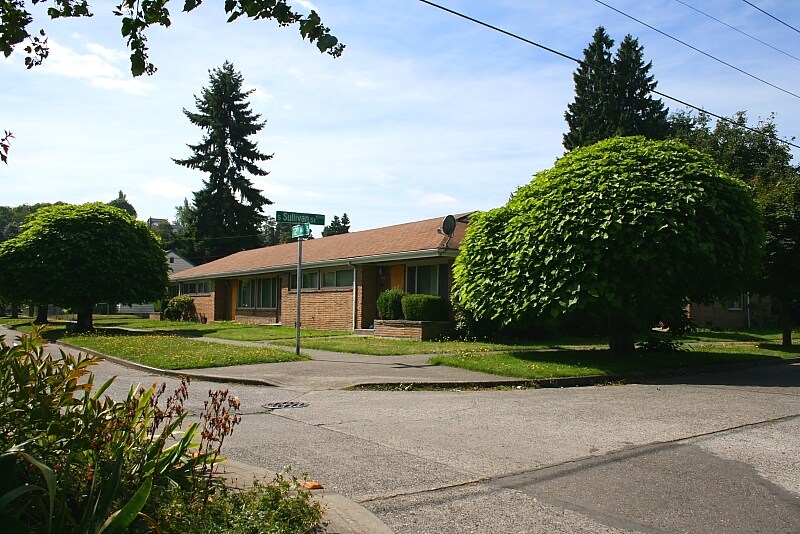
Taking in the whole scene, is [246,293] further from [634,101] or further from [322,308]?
Result: [634,101]

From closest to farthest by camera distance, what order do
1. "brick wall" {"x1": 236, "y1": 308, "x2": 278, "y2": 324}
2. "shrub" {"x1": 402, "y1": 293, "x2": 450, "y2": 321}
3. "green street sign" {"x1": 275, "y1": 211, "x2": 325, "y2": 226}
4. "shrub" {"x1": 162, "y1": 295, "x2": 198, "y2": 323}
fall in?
"green street sign" {"x1": 275, "y1": 211, "x2": 325, "y2": 226}, "shrub" {"x1": 402, "y1": 293, "x2": 450, "y2": 321}, "brick wall" {"x1": 236, "y1": 308, "x2": 278, "y2": 324}, "shrub" {"x1": 162, "y1": 295, "x2": 198, "y2": 323}

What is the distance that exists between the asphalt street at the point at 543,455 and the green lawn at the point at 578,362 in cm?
193

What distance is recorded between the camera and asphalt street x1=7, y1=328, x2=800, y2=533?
509cm

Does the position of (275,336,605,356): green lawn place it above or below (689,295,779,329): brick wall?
below

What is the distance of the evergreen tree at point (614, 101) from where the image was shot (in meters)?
57.2

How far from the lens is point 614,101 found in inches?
2280

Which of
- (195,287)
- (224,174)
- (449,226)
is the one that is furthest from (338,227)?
(449,226)

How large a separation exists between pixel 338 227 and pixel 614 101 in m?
50.9

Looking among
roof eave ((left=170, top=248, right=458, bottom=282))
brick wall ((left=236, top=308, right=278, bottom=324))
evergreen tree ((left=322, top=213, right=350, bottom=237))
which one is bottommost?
brick wall ((left=236, top=308, right=278, bottom=324))

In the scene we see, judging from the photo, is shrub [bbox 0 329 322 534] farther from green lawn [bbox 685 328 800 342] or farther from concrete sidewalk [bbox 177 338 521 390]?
green lawn [bbox 685 328 800 342]

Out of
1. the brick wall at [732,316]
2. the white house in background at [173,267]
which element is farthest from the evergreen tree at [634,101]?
the white house in background at [173,267]

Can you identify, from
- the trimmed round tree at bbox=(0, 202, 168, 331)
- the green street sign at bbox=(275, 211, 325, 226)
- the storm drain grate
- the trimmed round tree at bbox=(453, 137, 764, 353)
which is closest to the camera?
the storm drain grate

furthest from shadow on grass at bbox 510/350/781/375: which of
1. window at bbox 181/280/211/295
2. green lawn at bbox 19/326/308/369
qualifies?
window at bbox 181/280/211/295

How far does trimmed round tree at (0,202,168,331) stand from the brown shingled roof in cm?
650
